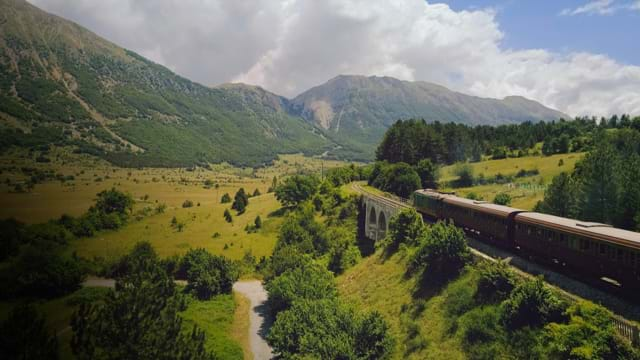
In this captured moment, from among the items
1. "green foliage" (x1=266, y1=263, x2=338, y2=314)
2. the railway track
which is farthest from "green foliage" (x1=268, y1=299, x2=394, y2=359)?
the railway track

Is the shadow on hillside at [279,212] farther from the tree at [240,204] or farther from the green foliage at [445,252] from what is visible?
the green foliage at [445,252]

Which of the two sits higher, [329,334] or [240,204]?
[240,204]

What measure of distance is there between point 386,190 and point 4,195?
68454 mm

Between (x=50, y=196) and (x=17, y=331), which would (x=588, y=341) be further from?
(x=50, y=196)

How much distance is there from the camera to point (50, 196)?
4444 centimetres

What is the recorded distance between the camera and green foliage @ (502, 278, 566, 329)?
2448 centimetres

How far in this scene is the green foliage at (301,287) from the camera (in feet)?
151

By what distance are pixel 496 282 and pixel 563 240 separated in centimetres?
548

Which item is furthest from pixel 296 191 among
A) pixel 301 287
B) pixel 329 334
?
pixel 329 334

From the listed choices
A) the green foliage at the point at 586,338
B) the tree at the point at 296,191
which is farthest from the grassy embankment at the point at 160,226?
the green foliage at the point at 586,338

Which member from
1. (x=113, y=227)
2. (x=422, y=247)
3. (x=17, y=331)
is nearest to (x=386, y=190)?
(x=422, y=247)

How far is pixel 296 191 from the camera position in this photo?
101 m

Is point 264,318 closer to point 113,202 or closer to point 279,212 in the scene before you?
point 113,202

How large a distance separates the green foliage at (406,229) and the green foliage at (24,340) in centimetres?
3516
